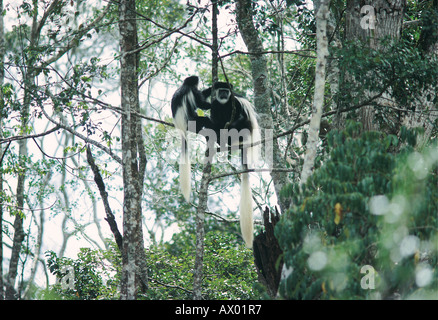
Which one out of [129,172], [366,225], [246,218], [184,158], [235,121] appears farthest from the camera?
[235,121]

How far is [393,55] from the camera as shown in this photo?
381cm

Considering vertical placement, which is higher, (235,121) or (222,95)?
(222,95)

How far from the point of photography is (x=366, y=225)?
2715mm

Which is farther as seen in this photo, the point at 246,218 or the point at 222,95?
the point at 222,95

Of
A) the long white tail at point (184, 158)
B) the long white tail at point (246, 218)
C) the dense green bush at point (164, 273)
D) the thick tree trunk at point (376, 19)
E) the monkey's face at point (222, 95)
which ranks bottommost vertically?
the dense green bush at point (164, 273)

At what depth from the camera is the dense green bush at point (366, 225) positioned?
250 centimetres

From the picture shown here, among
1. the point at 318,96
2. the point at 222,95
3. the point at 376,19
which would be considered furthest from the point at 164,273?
the point at 376,19

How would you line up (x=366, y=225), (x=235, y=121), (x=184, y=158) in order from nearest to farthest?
(x=366, y=225), (x=184, y=158), (x=235, y=121)

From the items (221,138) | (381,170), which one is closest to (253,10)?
(221,138)

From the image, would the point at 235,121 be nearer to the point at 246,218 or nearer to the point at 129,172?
the point at 246,218

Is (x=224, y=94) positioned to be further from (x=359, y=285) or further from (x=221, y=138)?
(x=359, y=285)

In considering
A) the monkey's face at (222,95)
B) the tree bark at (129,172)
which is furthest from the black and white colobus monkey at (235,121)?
the tree bark at (129,172)

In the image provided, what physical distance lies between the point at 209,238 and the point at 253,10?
275cm

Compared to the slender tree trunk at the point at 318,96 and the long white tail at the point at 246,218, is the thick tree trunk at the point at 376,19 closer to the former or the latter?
the slender tree trunk at the point at 318,96
